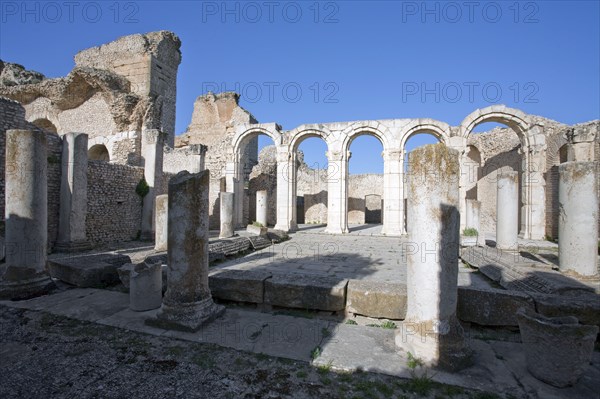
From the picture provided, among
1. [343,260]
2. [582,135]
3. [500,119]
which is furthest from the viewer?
[500,119]

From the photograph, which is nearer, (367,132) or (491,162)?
(367,132)

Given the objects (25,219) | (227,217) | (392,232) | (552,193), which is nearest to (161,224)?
(227,217)

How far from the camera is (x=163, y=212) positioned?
916 centimetres

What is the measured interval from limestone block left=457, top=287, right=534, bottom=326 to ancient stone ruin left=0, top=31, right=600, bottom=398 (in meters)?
0.02

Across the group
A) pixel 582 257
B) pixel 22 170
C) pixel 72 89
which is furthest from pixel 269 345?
pixel 72 89

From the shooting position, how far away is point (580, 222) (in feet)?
20.0

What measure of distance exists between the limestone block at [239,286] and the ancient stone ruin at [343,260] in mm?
34

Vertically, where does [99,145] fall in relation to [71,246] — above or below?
above

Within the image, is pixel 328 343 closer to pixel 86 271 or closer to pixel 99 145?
pixel 86 271

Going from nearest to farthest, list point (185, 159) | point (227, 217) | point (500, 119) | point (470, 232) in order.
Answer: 1. point (470, 232)
2. point (227, 217)
3. point (500, 119)
4. point (185, 159)

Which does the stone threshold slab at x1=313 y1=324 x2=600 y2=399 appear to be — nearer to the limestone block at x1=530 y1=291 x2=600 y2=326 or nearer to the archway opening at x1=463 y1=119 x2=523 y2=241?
the limestone block at x1=530 y1=291 x2=600 y2=326

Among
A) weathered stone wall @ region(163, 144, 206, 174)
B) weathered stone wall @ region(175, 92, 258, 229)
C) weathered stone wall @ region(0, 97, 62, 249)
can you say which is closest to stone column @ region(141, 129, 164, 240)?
weathered stone wall @ region(163, 144, 206, 174)

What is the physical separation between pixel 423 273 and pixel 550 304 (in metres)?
1.86

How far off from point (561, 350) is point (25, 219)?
25.7ft
